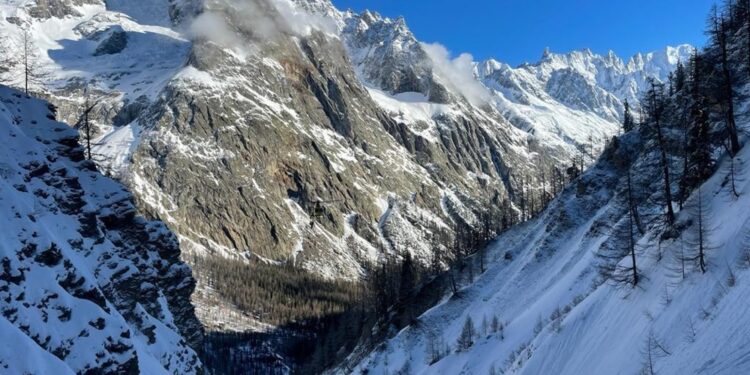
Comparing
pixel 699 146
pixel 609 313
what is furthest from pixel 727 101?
pixel 609 313

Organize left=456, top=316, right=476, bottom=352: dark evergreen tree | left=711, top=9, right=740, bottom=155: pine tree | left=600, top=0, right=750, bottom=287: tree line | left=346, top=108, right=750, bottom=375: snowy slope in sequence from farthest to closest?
1. left=456, top=316, right=476, bottom=352: dark evergreen tree
2. left=711, top=9, right=740, bottom=155: pine tree
3. left=600, top=0, right=750, bottom=287: tree line
4. left=346, top=108, right=750, bottom=375: snowy slope

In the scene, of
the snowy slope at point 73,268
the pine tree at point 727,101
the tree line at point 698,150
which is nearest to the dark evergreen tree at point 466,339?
the tree line at point 698,150

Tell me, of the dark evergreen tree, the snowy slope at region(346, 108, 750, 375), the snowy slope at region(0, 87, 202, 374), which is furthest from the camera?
the dark evergreen tree

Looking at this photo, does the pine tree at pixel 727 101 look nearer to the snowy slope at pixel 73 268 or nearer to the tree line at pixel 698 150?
the tree line at pixel 698 150

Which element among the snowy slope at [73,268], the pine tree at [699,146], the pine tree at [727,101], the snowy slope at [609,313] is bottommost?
the snowy slope at [73,268]

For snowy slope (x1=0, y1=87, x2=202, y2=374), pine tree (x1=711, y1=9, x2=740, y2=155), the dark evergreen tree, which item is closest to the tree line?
pine tree (x1=711, y1=9, x2=740, y2=155)

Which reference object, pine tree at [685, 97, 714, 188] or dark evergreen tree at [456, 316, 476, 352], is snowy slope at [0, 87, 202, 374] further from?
pine tree at [685, 97, 714, 188]

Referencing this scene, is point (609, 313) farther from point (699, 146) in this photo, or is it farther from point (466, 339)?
point (466, 339)
